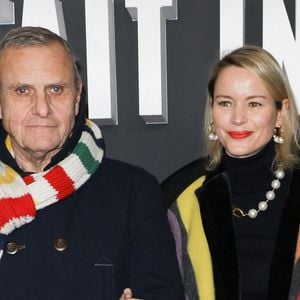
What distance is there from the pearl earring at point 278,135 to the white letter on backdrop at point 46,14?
3.21ft

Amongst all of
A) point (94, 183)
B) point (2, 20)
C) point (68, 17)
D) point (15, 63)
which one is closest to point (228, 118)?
point (94, 183)

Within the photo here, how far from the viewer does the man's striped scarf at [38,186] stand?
166 centimetres

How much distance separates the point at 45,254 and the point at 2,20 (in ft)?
4.22

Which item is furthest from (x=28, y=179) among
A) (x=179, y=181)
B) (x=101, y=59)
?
(x=101, y=59)

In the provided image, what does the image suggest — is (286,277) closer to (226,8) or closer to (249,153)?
(249,153)

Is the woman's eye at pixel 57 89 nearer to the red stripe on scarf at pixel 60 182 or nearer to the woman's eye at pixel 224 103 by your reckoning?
the red stripe on scarf at pixel 60 182

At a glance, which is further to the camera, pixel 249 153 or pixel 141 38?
pixel 141 38

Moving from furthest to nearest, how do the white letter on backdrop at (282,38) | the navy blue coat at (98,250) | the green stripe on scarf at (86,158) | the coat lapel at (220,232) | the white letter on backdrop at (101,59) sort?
the white letter on backdrop at (101,59) → the white letter on backdrop at (282,38) → the coat lapel at (220,232) → the green stripe on scarf at (86,158) → the navy blue coat at (98,250)

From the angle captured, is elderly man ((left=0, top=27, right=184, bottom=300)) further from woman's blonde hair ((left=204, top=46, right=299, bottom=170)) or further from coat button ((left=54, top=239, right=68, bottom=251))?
woman's blonde hair ((left=204, top=46, right=299, bottom=170))

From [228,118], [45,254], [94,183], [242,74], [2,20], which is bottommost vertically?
[45,254]

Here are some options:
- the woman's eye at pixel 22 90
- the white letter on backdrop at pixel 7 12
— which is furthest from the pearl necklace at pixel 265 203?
the white letter on backdrop at pixel 7 12

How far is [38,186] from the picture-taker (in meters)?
1.69

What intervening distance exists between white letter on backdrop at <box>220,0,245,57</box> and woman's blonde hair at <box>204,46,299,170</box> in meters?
0.34

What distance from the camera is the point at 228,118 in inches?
79.9
